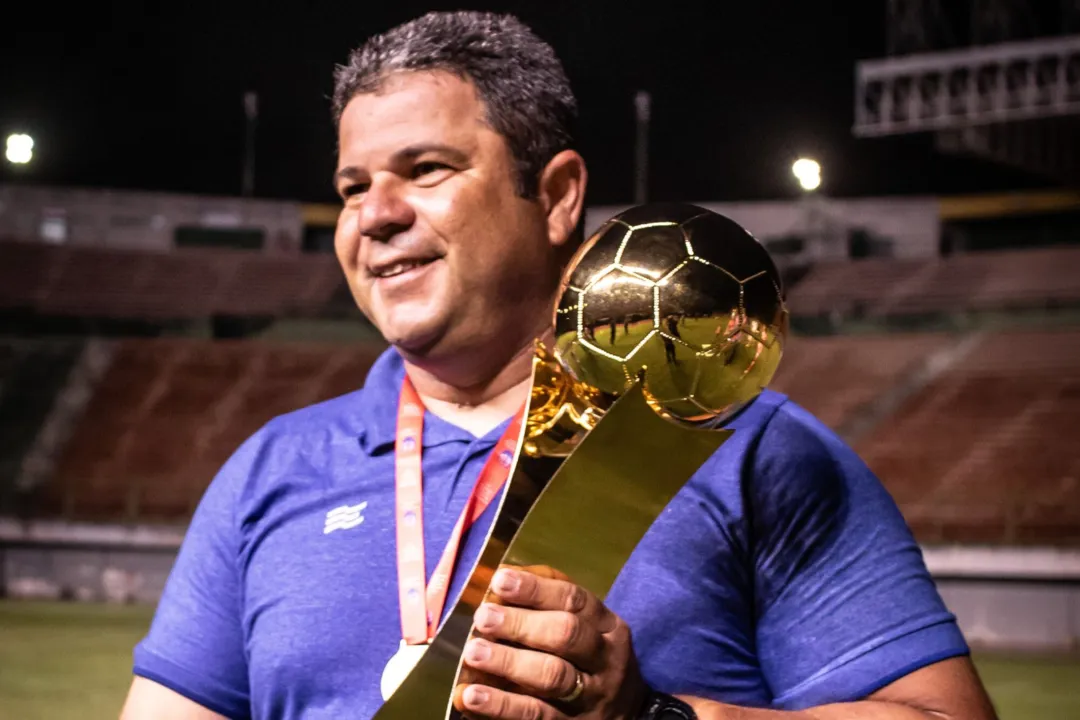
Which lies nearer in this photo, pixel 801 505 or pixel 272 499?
pixel 801 505

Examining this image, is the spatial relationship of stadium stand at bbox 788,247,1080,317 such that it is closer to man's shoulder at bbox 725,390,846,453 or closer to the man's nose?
man's shoulder at bbox 725,390,846,453

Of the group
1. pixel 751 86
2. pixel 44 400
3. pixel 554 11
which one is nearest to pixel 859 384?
pixel 751 86

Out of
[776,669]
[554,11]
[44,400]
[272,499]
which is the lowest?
[44,400]

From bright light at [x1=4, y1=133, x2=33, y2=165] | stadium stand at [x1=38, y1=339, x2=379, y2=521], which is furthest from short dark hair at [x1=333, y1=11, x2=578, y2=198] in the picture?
bright light at [x1=4, y1=133, x2=33, y2=165]

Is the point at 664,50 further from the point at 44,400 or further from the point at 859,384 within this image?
the point at 44,400

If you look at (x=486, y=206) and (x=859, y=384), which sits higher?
(x=486, y=206)

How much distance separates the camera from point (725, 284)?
808 millimetres

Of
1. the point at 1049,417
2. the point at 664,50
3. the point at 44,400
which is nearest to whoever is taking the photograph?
the point at 664,50

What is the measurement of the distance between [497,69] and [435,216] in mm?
168

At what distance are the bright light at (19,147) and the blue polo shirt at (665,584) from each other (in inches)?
546

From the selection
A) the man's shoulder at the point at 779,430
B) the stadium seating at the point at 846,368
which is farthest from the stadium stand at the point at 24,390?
the man's shoulder at the point at 779,430

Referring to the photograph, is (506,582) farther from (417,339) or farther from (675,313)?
(417,339)

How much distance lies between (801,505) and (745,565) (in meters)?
0.08

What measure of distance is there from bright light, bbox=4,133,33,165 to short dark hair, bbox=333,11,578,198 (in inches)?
548
